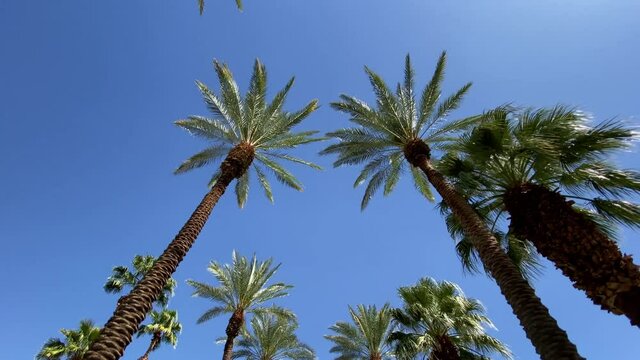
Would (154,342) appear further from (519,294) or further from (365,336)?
(519,294)

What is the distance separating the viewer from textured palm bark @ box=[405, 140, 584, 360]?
617cm

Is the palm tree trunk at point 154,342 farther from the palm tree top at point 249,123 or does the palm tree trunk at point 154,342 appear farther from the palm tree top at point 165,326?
the palm tree top at point 249,123

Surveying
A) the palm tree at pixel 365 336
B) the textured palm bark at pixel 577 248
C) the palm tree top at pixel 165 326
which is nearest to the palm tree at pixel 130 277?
the palm tree top at pixel 165 326

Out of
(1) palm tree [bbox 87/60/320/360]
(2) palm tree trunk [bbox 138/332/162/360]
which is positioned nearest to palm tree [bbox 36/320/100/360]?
(2) palm tree trunk [bbox 138/332/162/360]

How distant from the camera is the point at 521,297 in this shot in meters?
7.48

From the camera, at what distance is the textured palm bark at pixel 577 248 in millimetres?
7188

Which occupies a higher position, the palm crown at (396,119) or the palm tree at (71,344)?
the palm crown at (396,119)

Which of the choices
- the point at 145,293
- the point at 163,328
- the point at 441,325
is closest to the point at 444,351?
the point at 441,325

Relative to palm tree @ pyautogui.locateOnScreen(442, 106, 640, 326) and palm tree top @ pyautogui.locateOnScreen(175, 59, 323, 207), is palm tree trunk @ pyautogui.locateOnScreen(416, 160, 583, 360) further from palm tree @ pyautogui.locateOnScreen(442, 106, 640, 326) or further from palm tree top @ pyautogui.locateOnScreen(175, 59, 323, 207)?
palm tree top @ pyautogui.locateOnScreen(175, 59, 323, 207)

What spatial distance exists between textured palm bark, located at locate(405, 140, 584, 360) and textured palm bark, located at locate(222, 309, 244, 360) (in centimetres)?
1352

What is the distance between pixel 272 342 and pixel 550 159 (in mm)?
20978

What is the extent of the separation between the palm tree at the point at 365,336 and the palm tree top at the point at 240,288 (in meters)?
3.61

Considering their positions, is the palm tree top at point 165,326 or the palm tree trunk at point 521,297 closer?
the palm tree trunk at point 521,297

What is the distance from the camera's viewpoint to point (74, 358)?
17.9 m
